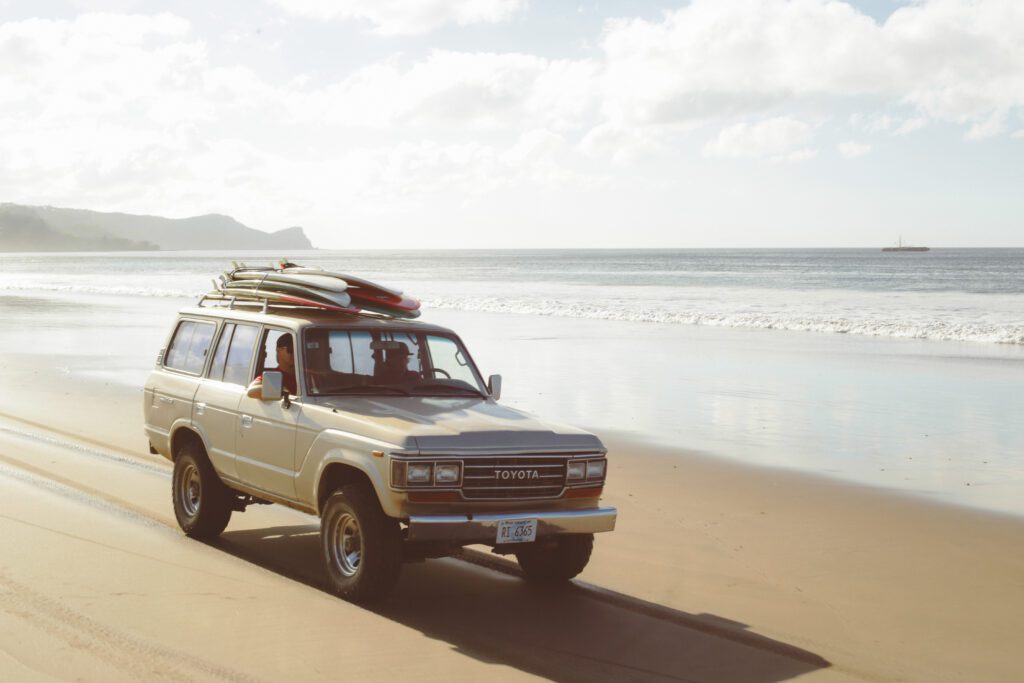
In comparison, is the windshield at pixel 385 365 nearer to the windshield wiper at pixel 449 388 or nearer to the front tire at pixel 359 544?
the windshield wiper at pixel 449 388

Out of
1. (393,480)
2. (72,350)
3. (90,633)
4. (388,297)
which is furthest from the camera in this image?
(72,350)

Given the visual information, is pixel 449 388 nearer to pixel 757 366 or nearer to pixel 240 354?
pixel 240 354

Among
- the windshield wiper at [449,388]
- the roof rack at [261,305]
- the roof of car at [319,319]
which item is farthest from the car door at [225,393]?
the windshield wiper at [449,388]

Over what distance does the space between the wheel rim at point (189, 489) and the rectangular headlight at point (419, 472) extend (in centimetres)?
279

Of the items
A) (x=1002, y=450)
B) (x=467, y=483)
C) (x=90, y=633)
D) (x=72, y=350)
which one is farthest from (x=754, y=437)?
(x=72, y=350)

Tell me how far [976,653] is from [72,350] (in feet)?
73.1

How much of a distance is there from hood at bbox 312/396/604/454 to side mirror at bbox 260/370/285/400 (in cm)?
25

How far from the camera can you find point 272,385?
750cm

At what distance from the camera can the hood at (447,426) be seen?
670 cm

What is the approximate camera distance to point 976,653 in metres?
6.52

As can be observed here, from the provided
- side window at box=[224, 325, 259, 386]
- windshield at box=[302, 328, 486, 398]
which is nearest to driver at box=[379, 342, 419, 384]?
windshield at box=[302, 328, 486, 398]

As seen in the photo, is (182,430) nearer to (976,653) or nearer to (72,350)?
(976,653)

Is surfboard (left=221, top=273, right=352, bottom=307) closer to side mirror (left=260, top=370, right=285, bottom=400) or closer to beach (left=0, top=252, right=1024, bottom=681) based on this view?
side mirror (left=260, top=370, right=285, bottom=400)

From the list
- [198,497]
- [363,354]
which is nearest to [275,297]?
[363,354]
